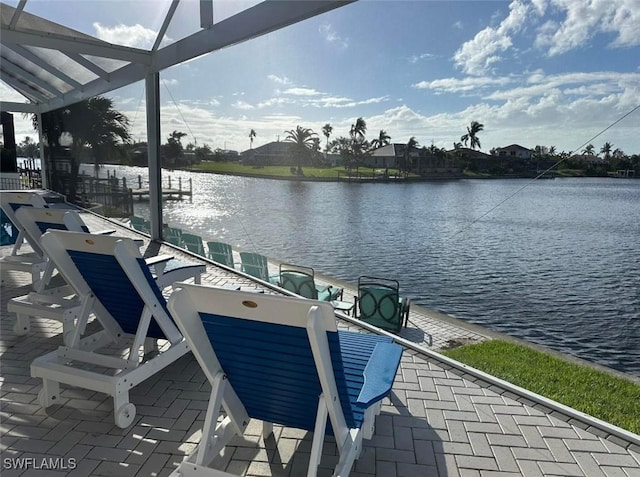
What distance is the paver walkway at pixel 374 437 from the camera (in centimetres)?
202

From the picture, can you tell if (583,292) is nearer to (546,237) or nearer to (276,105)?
(546,237)

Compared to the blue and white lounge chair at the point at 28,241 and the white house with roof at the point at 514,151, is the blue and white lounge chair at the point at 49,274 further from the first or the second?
the white house with roof at the point at 514,151

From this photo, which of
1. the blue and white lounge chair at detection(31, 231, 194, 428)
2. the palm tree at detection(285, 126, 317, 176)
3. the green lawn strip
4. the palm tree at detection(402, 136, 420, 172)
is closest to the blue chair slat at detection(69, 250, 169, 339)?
the blue and white lounge chair at detection(31, 231, 194, 428)

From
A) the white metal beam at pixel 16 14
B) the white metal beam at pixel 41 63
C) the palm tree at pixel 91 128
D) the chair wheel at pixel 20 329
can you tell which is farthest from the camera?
the palm tree at pixel 91 128

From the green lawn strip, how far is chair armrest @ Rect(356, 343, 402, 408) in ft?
5.84

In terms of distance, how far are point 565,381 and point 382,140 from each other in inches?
2215

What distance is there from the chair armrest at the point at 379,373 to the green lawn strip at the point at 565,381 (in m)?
1.78

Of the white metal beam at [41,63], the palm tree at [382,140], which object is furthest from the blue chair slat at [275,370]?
the palm tree at [382,140]

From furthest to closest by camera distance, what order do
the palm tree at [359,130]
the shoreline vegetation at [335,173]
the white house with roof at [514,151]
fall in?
1. the palm tree at [359,130]
2. the white house with roof at [514,151]
3. the shoreline vegetation at [335,173]

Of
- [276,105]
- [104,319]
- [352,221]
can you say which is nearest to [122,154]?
[104,319]

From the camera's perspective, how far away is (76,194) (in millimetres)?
12703

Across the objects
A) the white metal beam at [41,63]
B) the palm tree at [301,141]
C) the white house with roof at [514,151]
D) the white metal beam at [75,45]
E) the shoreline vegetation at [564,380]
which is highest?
the palm tree at [301,141]

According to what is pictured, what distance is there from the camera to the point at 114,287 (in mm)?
2578

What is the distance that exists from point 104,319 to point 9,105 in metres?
14.0
